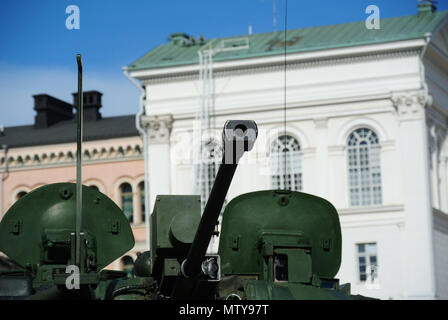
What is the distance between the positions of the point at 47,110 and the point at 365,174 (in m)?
21.9

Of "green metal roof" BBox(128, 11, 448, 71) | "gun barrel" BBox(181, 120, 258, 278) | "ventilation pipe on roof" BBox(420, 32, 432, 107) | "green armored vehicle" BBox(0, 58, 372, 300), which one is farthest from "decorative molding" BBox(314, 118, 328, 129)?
"gun barrel" BBox(181, 120, 258, 278)

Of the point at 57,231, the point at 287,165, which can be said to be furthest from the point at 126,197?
the point at 57,231

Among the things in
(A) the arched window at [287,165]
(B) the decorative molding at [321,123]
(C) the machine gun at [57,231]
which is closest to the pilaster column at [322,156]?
(B) the decorative molding at [321,123]

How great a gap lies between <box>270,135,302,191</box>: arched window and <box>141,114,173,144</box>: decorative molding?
19.6 feet

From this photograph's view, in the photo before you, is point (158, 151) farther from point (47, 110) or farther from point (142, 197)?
point (47, 110)

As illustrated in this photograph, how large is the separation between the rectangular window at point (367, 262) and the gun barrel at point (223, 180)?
47.0 meters

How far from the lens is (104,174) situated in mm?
69062

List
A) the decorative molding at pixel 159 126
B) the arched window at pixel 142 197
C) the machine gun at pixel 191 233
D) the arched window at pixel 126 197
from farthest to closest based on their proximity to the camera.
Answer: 1. the arched window at pixel 126 197
2. the arched window at pixel 142 197
3. the decorative molding at pixel 159 126
4. the machine gun at pixel 191 233

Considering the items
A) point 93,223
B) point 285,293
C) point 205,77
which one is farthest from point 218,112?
point 285,293

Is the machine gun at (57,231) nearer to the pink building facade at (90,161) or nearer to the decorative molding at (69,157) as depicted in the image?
the pink building facade at (90,161)

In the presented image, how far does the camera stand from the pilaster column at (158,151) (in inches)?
2557

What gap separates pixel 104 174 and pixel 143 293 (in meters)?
53.1

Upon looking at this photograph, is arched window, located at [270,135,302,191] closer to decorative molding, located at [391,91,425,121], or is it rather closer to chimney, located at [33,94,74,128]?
decorative molding, located at [391,91,425,121]

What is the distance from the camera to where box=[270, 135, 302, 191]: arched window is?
6197 centimetres
